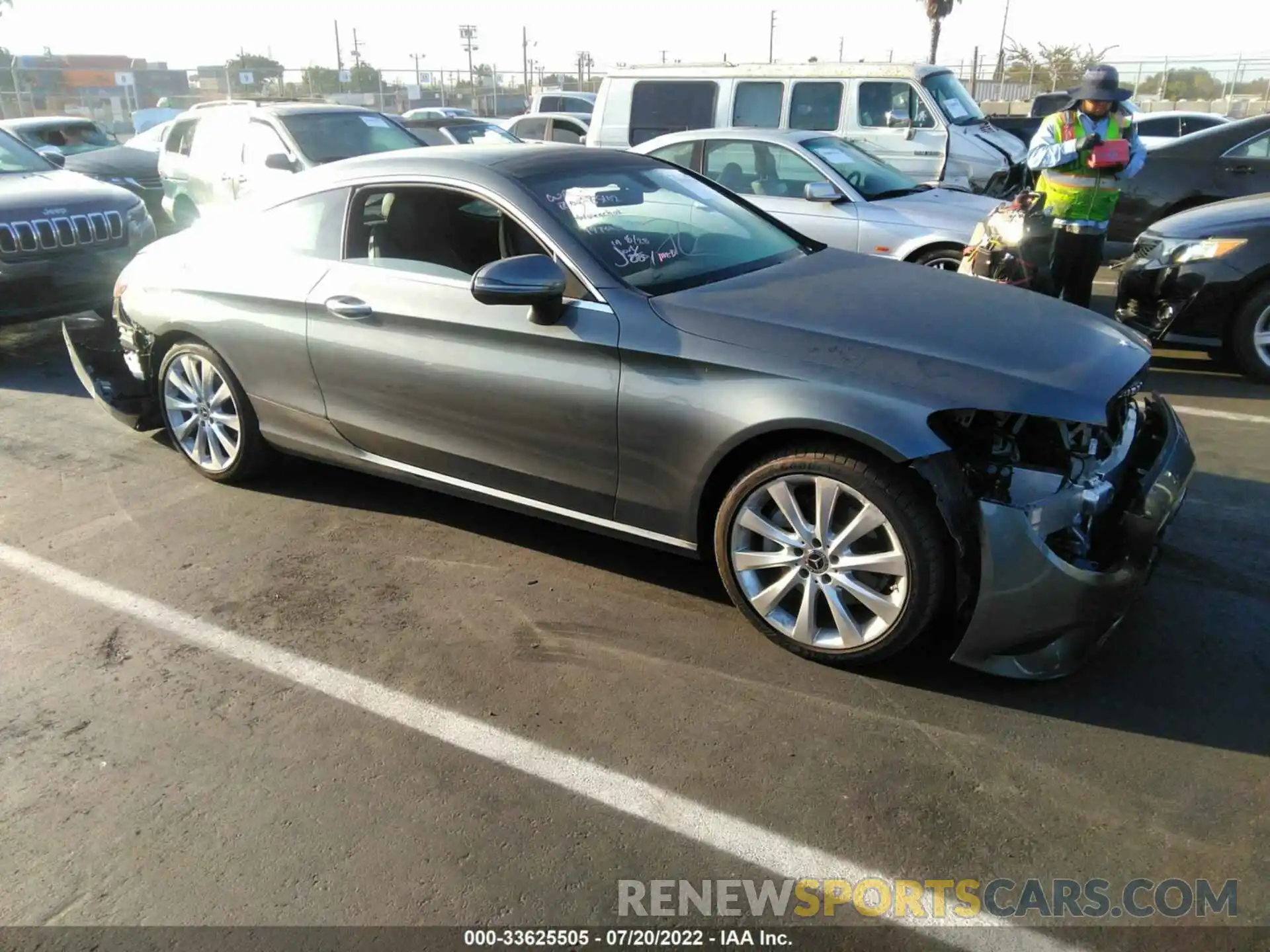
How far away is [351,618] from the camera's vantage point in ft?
12.4

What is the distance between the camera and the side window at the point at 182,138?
35.0ft

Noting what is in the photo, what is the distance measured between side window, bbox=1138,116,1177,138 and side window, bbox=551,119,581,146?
9.56 meters

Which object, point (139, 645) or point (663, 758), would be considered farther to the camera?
point (139, 645)

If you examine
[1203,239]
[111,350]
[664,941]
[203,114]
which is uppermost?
[203,114]

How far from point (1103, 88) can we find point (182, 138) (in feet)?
30.4

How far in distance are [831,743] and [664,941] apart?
0.88 meters

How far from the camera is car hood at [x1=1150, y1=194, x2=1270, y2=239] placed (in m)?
6.26

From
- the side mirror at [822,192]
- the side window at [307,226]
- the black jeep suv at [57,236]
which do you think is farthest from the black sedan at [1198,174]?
the black jeep suv at [57,236]

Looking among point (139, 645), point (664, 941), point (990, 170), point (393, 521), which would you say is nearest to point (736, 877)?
point (664, 941)

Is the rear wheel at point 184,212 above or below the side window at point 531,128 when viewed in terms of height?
below

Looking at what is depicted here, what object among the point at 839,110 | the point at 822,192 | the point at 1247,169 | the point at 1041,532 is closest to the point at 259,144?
the point at 822,192

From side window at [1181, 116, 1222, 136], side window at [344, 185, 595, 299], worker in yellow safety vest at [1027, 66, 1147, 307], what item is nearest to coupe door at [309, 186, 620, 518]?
side window at [344, 185, 595, 299]

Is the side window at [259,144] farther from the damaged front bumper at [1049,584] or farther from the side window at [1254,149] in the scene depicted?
the side window at [1254,149]

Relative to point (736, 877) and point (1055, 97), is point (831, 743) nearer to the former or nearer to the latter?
point (736, 877)
